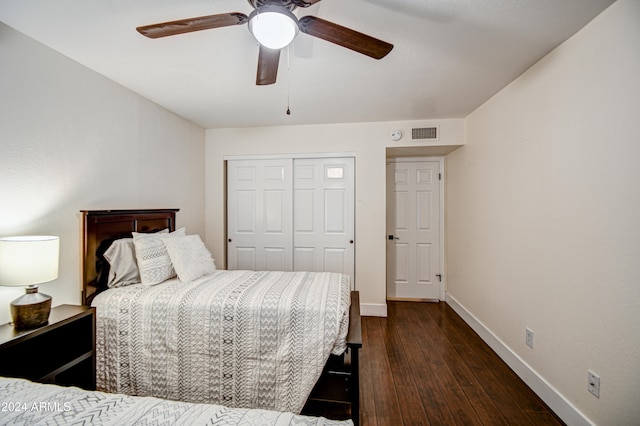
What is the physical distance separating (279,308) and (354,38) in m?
1.59

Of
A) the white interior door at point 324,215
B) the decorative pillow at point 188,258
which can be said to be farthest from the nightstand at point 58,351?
the white interior door at point 324,215

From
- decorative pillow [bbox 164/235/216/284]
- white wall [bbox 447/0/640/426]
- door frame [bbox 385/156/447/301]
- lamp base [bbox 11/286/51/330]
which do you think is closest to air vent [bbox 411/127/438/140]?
door frame [bbox 385/156/447/301]

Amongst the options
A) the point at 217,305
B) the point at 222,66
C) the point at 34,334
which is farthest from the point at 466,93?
the point at 34,334

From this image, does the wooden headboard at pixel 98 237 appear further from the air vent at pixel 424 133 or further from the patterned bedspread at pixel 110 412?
the air vent at pixel 424 133

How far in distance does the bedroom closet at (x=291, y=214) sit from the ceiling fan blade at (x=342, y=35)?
6.87 ft

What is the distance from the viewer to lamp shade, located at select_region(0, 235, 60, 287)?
1.37 meters

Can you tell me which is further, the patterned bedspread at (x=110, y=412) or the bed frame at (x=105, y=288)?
the bed frame at (x=105, y=288)

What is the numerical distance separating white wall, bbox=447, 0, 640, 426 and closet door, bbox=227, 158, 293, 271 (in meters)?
2.38

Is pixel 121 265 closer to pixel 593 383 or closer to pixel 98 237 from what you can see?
pixel 98 237

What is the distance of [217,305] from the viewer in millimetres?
1741

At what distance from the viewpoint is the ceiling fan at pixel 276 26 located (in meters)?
1.18

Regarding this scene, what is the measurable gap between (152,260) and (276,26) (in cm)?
188

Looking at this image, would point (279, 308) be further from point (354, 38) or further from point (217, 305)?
point (354, 38)

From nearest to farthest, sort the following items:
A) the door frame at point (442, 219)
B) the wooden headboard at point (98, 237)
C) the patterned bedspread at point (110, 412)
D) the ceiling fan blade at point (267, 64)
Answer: the patterned bedspread at point (110, 412) → the ceiling fan blade at point (267, 64) → the wooden headboard at point (98, 237) → the door frame at point (442, 219)
